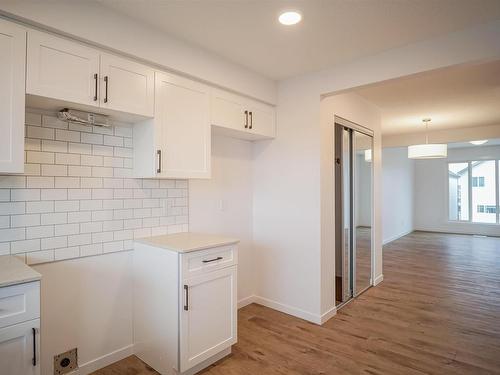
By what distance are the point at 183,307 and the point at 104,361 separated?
875mm

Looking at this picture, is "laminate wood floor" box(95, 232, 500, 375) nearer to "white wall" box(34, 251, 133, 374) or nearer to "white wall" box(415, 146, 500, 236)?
"white wall" box(34, 251, 133, 374)

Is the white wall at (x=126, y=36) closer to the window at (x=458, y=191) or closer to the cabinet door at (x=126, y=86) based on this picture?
the cabinet door at (x=126, y=86)

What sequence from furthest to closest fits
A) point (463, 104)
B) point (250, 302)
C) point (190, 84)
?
1. point (463, 104)
2. point (250, 302)
3. point (190, 84)

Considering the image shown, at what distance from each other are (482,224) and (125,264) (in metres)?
10.1

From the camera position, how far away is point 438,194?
376 inches

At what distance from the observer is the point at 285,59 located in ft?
9.15

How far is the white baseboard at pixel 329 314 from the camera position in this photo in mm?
3066

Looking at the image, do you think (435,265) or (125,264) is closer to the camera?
(125,264)

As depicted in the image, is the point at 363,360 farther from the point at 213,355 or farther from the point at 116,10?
the point at 116,10

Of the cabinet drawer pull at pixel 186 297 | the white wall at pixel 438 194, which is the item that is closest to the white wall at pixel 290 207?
the cabinet drawer pull at pixel 186 297

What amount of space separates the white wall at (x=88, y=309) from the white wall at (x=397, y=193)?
6.77 metres

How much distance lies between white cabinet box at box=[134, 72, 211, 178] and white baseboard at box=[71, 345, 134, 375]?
1.42 metres

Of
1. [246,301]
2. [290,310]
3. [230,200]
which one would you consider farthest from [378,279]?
[230,200]

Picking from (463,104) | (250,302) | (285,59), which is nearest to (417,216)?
Result: (463,104)
